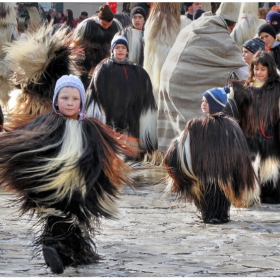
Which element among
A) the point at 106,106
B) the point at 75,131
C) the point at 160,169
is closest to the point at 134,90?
the point at 106,106

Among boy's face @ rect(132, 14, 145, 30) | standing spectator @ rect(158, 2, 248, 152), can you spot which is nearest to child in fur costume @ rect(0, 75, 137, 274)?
standing spectator @ rect(158, 2, 248, 152)

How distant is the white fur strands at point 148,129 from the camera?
9.72 meters

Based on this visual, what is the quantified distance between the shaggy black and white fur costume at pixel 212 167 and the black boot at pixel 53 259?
6.23ft

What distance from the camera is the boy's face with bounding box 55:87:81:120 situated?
574 centimetres

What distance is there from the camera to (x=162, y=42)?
34.6 ft

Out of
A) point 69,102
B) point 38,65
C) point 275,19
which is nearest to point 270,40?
point 275,19

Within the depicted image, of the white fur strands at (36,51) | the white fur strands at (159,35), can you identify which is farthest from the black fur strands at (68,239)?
the white fur strands at (159,35)

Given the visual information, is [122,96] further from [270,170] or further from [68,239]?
[68,239]

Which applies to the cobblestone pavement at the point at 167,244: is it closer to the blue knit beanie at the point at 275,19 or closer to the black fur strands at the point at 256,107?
the black fur strands at the point at 256,107

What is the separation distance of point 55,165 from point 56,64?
327 cm

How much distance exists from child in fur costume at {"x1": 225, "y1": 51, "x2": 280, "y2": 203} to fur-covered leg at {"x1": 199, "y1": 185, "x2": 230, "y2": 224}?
98 centimetres

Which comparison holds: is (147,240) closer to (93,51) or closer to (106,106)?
(106,106)

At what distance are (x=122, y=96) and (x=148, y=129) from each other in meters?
0.63

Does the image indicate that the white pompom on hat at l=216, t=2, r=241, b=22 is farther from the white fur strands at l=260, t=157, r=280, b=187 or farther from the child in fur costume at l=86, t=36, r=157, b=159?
the white fur strands at l=260, t=157, r=280, b=187
